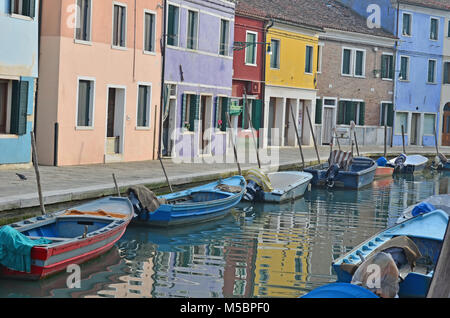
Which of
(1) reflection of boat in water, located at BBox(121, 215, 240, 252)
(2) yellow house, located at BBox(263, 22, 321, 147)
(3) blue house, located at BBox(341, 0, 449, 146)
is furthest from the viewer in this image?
(3) blue house, located at BBox(341, 0, 449, 146)

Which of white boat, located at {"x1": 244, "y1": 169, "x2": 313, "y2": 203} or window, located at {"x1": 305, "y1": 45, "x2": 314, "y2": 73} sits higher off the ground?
window, located at {"x1": 305, "y1": 45, "x2": 314, "y2": 73}

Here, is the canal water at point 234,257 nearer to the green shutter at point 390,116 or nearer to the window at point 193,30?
the window at point 193,30

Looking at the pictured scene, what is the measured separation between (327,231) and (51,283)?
7323 millimetres

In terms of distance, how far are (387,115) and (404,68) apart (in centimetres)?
303

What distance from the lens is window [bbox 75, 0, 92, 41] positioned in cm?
2061

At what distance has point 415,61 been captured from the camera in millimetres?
41844

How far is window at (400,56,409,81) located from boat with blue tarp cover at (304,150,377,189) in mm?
16564

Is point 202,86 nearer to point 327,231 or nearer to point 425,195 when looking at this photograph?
point 425,195

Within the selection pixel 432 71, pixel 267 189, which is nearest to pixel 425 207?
pixel 267 189

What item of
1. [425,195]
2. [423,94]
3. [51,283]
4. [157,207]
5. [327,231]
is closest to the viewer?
[51,283]

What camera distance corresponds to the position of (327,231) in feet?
53.4

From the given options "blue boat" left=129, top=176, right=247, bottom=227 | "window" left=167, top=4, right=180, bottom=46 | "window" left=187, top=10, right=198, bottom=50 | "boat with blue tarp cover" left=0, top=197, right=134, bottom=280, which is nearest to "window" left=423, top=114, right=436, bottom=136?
"window" left=187, top=10, right=198, bottom=50

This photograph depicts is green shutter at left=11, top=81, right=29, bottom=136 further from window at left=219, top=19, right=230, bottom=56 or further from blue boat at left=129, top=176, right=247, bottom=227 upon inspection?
window at left=219, top=19, right=230, bottom=56

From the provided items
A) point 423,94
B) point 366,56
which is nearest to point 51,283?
point 366,56
